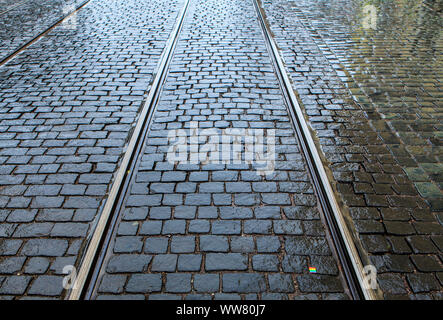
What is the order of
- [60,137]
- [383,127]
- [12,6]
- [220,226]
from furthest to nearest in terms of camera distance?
[12,6] → [383,127] → [60,137] → [220,226]

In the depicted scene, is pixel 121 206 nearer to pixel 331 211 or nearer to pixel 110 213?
pixel 110 213

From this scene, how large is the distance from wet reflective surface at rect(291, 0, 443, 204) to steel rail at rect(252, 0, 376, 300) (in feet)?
3.47

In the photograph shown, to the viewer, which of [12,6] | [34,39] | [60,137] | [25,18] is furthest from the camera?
[12,6]

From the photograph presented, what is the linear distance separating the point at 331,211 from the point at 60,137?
3673mm

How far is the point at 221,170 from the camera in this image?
3660 mm

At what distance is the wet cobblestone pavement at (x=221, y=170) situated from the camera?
8.46ft

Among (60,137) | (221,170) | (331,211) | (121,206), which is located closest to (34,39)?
(60,137)

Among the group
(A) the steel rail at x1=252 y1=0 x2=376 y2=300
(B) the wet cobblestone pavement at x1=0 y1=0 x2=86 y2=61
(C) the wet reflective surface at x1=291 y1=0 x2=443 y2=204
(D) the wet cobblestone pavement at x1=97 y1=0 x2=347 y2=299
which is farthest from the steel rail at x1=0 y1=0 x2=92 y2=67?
(C) the wet reflective surface at x1=291 y1=0 x2=443 y2=204

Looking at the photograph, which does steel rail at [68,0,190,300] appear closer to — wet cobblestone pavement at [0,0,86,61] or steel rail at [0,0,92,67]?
steel rail at [0,0,92,67]

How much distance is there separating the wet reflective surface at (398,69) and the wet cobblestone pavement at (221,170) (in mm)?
35

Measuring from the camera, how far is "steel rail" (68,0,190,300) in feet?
8.05

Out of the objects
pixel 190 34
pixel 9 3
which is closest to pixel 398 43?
pixel 190 34

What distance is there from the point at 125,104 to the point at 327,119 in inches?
127

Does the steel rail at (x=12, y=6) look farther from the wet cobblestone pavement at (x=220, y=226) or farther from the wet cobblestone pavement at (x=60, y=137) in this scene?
the wet cobblestone pavement at (x=220, y=226)
